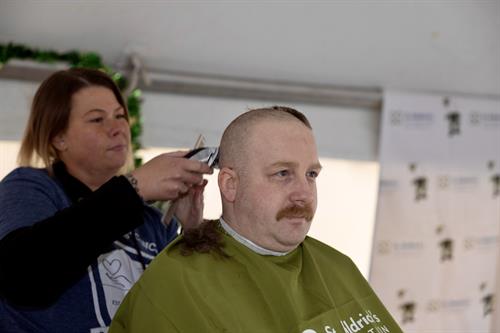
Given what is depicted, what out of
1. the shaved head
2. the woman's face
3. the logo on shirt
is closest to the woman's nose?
the woman's face

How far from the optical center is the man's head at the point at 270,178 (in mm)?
1513

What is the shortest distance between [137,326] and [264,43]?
1905mm

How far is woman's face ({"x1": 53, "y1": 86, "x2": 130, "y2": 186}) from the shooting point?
6.29ft

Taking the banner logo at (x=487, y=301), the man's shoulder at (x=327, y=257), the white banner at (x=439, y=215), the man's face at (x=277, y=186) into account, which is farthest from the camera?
the banner logo at (x=487, y=301)

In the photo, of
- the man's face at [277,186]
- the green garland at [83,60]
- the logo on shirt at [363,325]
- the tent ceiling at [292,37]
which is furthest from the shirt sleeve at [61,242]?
the tent ceiling at [292,37]

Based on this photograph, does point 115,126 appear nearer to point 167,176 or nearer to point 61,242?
point 167,176

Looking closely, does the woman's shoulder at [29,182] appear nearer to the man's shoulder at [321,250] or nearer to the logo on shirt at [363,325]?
the man's shoulder at [321,250]

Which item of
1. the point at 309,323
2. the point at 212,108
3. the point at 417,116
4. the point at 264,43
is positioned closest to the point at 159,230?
the point at 309,323

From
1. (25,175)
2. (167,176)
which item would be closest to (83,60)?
(25,175)

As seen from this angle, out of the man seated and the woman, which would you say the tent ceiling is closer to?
the woman

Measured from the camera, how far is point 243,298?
148 centimetres

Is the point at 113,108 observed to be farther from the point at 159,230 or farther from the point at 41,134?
the point at 159,230

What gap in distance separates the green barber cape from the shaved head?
0.17 m

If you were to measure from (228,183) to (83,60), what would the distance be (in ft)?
5.01
